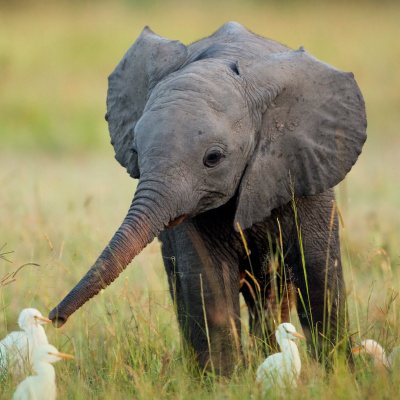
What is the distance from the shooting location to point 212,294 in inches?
199

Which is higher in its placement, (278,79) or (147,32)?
(147,32)

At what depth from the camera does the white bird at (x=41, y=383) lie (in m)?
4.08

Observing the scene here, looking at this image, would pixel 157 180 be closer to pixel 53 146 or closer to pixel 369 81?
pixel 53 146

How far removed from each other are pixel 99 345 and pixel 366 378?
166cm

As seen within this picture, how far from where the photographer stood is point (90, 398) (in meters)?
4.48

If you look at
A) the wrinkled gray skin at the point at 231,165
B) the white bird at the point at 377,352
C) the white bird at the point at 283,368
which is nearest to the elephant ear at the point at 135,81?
the wrinkled gray skin at the point at 231,165

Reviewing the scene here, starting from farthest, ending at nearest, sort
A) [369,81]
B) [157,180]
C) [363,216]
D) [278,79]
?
[369,81] → [363,216] → [278,79] → [157,180]

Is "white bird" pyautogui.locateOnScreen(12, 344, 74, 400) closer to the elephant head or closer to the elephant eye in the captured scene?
the elephant head

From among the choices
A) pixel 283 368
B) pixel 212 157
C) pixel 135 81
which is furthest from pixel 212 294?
pixel 135 81

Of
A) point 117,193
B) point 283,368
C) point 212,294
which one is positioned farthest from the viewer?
point 117,193

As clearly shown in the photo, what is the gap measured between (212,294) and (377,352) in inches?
34.2

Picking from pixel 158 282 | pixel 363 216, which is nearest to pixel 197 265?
pixel 158 282

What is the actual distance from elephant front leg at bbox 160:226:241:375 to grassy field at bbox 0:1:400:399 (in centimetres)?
12

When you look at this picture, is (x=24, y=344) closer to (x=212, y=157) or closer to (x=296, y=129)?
(x=212, y=157)
